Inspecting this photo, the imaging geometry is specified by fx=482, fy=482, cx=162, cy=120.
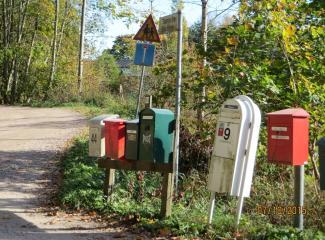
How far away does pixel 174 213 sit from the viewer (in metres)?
6.89

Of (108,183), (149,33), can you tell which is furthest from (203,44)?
(108,183)

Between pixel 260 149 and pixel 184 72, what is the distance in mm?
2217

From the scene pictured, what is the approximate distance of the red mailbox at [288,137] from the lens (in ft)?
18.8

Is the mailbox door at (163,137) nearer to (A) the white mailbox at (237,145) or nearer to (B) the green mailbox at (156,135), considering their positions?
(B) the green mailbox at (156,135)

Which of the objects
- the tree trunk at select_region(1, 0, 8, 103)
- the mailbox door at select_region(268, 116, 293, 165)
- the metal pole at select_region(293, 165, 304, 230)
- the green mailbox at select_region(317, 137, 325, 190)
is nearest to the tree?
the tree trunk at select_region(1, 0, 8, 103)

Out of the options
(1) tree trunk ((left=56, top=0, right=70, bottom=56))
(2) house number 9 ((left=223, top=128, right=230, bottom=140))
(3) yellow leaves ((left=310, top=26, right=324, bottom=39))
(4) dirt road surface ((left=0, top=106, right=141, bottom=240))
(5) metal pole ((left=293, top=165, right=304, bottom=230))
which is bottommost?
(4) dirt road surface ((left=0, top=106, right=141, bottom=240))

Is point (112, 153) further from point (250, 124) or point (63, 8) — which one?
point (63, 8)

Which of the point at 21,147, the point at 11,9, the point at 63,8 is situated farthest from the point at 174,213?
the point at 63,8

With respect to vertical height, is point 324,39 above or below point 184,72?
above

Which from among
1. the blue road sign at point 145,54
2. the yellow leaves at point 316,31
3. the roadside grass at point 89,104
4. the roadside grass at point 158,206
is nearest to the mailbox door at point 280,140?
the roadside grass at point 158,206

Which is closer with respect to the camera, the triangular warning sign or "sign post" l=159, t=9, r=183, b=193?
"sign post" l=159, t=9, r=183, b=193

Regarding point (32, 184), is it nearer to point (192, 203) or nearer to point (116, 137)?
point (116, 137)

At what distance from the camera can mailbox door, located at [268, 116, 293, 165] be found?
18.8 ft
